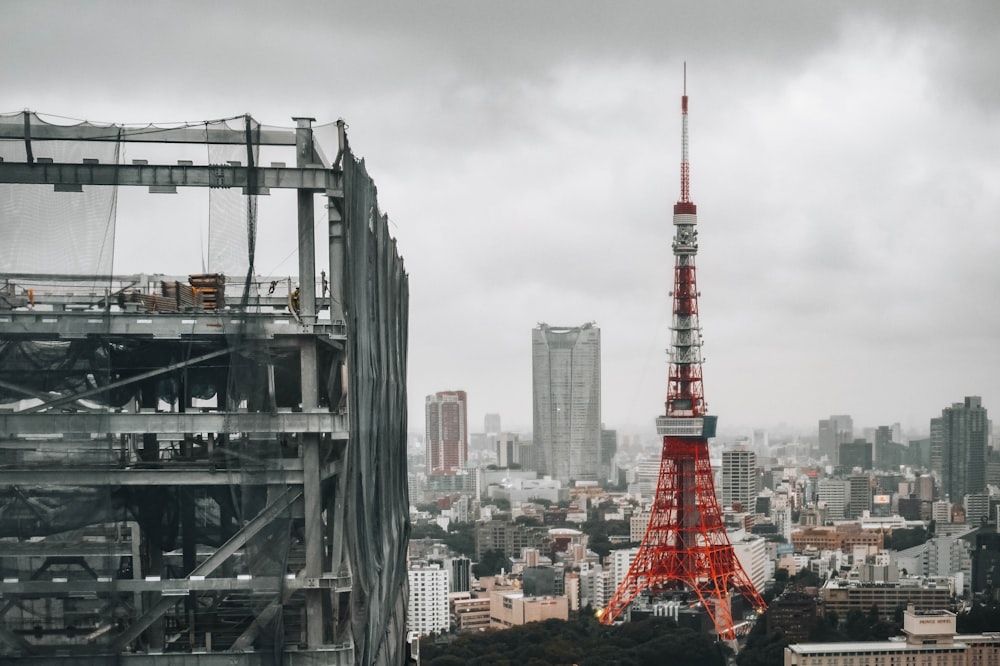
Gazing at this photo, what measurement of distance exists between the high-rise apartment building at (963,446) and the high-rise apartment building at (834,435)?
32.4 ft

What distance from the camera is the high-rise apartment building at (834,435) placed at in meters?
47.5

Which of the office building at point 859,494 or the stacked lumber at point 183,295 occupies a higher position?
the stacked lumber at point 183,295

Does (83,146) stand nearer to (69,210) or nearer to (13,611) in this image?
→ (69,210)

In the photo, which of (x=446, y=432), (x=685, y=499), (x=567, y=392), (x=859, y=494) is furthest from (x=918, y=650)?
(x=446, y=432)

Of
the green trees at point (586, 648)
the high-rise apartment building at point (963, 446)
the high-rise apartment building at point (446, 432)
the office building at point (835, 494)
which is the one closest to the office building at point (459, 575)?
the green trees at point (586, 648)

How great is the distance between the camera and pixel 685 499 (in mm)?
19922

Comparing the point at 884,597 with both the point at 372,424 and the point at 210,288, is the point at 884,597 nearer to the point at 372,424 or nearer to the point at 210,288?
the point at 372,424

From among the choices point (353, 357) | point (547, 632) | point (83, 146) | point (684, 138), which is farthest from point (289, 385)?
point (684, 138)

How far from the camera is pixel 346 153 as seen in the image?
395 centimetres

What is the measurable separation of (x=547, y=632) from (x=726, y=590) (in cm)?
360

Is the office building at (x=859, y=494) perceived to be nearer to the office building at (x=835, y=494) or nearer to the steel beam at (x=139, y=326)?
the office building at (x=835, y=494)

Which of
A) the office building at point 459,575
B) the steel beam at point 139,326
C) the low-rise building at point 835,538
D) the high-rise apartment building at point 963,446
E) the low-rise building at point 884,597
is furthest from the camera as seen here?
the high-rise apartment building at point 963,446

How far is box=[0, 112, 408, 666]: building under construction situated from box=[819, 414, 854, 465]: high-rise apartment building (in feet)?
142

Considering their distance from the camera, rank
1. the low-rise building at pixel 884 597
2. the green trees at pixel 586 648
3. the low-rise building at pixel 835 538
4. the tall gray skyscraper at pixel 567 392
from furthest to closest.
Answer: the tall gray skyscraper at pixel 567 392 < the low-rise building at pixel 835 538 < the low-rise building at pixel 884 597 < the green trees at pixel 586 648
